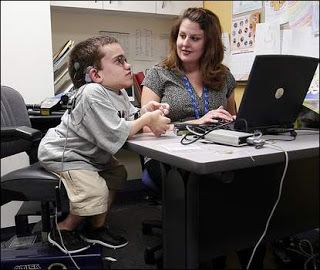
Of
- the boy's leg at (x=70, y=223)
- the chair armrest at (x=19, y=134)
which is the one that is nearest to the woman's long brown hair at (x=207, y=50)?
the chair armrest at (x=19, y=134)

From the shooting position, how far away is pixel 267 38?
1.59 metres

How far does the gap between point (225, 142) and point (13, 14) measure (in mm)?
1293

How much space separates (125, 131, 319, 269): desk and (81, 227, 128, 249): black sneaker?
51cm

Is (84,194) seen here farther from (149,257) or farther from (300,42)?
(300,42)

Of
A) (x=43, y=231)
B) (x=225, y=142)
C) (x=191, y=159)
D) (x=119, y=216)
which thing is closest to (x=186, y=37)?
(x=225, y=142)

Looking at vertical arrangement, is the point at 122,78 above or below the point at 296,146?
above

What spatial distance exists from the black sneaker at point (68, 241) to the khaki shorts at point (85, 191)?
0.54ft

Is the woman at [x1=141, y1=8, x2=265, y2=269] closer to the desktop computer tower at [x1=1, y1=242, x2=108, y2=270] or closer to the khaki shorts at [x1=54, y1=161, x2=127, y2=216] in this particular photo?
the khaki shorts at [x1=54, y1=161, x2=127, y2=216]

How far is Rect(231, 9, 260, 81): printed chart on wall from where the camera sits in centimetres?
171

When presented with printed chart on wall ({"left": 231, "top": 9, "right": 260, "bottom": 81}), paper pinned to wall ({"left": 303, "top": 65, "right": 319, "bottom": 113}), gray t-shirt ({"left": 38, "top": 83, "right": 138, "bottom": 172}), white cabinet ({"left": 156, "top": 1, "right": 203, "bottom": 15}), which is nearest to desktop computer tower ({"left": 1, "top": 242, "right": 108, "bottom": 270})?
gray t-shirt ({"left": 38, "top": 83, "right": 138, "bottom": 172})

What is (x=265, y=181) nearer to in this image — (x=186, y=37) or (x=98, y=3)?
(x=186, y=37)

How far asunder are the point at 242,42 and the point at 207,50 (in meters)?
0.47

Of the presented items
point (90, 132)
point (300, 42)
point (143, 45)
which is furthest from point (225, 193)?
point (143, 45)

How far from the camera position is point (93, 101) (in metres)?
0.96
